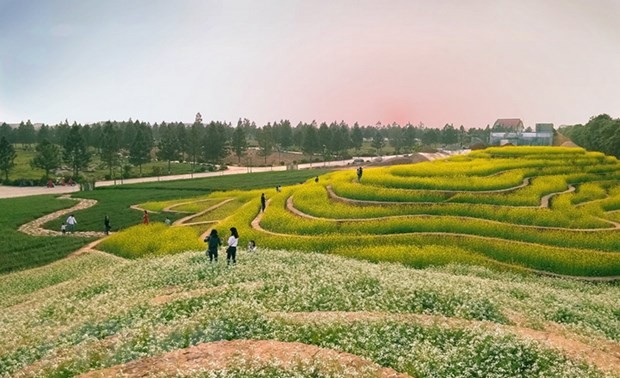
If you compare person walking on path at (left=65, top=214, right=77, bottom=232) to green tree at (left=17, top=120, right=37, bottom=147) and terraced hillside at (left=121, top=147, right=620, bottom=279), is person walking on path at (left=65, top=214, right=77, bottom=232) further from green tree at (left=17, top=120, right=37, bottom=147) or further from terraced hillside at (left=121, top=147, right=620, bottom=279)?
green tree at (left=17, top=120, right=37, bottom=147)

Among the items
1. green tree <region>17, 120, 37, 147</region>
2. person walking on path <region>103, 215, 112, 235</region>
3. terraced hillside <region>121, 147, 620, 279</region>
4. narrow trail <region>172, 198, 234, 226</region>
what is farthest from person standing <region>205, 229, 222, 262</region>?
green tree <region>17, 120, 37, 147</region>

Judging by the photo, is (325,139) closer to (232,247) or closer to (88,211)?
(88,211)

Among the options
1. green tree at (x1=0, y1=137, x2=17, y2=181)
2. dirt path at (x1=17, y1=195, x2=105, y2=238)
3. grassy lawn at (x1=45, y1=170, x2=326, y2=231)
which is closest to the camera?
dirt path at (x1=17, y1=195, x2=105, y2=238)

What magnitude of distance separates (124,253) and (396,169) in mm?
31529

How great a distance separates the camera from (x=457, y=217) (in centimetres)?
4184

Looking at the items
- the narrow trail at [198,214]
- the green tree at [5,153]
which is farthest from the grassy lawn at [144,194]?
the green tree at [5,153]

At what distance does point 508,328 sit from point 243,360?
10.1 m

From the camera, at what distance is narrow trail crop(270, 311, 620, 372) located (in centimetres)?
1691

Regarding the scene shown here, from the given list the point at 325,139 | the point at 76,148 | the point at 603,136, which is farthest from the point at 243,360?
the point at 325,139

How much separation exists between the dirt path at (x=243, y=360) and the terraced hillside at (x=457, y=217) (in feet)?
66.9

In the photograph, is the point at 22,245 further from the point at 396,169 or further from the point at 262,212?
the point at 396,169

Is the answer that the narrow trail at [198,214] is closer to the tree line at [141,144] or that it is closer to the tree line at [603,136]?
the tree line at [141,144]

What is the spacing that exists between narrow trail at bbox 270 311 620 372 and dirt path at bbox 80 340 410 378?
2723 mm

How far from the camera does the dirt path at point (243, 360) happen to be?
47.6 feet
